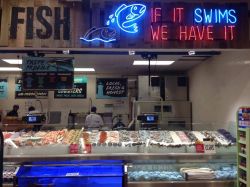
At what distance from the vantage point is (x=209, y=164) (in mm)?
4305

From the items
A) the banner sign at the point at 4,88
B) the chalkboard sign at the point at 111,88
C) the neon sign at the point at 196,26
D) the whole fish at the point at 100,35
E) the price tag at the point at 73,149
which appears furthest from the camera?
the banner sign at the point at 4,88

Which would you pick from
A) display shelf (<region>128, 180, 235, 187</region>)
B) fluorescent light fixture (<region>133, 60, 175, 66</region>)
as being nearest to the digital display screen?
display shelf (<region>128, 180, 235, 187</region>)

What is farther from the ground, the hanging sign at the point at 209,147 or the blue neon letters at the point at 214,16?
the blue neon letters at the point at 214,16

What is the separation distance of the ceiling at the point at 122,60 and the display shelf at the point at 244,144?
2.96 meters

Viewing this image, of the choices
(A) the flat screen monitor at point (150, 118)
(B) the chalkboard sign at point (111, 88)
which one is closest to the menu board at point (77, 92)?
(B) the chalkboard sign at point (111, 88)

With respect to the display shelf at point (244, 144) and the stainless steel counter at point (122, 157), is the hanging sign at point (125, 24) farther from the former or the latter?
the stainless steel counter at point (122, 157)

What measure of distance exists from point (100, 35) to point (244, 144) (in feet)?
8.08

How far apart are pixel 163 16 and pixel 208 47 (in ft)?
2.63

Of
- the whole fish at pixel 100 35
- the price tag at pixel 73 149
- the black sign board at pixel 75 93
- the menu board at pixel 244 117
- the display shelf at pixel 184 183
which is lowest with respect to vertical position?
the display shelf at pixel 184 183

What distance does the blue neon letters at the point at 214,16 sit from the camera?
4461 millimetres

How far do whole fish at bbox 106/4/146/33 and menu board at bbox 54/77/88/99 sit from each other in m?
7.02

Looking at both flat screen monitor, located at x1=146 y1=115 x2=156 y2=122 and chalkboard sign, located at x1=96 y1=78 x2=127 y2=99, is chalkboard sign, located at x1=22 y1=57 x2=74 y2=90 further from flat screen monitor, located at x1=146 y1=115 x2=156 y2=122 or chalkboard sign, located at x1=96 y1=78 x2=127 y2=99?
chalkboard sign, located at x1=96 y1=78 x2=127 y2=99

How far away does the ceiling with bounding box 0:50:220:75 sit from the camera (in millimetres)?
7214

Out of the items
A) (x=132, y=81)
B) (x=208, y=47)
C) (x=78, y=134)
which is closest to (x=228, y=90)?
(x=208, y=47)
